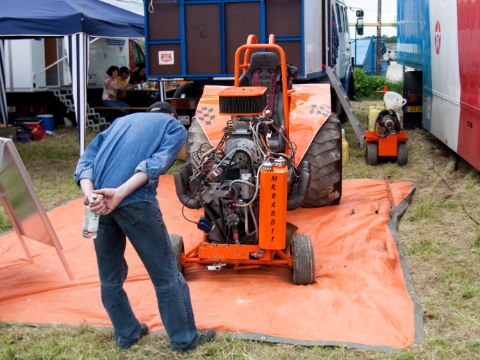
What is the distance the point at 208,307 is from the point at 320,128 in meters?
2.65

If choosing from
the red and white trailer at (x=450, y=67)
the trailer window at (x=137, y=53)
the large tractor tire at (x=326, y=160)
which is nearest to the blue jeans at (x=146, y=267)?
the large tractor tire at (x=326, y=160)

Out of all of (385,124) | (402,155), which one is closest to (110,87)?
(385,124)

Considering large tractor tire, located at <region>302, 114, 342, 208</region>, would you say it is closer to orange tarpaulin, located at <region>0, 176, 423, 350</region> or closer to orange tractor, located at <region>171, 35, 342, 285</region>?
orange tractor, located at <region>171, 35, 342, 285</region>

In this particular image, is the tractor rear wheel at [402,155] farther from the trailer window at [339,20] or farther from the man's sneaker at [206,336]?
the man's sneaker at [206,336]

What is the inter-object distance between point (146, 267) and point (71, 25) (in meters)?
6.11

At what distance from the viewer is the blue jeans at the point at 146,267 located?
3.41m

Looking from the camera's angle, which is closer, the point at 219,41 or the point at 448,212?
the point at 448,212

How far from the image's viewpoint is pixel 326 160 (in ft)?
20.2

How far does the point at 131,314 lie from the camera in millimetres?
3674

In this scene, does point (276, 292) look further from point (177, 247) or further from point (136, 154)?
point (136, 154)

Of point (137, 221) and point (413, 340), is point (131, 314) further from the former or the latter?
point (413, 340)

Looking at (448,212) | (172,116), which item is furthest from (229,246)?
(448,212)

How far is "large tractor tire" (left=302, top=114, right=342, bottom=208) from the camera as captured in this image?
614 cm

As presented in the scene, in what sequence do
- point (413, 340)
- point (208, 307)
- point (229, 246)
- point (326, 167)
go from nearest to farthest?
1. point (413, 340)
2. point (208, 307)
3. point (229, 246)
4. point (326, 167)
